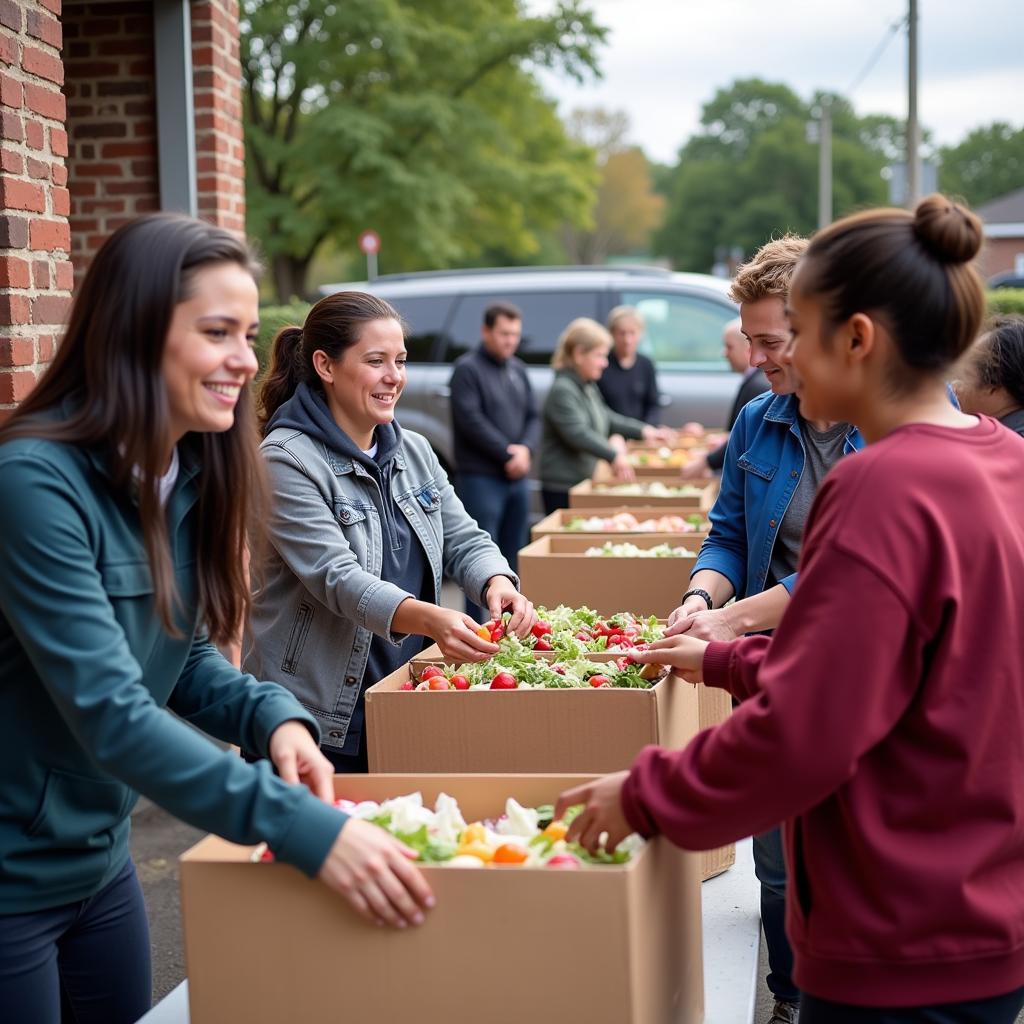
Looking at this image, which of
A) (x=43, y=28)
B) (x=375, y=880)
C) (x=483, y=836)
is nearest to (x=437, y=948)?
(x=375, y=880)

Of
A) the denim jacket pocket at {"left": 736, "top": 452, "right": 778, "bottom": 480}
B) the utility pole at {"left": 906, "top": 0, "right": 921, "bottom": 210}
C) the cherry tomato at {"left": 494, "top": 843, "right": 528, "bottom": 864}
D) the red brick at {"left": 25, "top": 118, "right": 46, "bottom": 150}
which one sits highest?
the utility pole at {"left": 906, "top": 0, "right": 921, "bottom": 210}

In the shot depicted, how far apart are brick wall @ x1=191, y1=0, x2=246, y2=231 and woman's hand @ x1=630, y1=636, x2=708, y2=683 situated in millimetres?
3670

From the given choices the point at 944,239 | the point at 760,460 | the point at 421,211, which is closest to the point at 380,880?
the point at 944,239

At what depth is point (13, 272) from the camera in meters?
3.36

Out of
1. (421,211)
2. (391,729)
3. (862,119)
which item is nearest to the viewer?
(391,729)

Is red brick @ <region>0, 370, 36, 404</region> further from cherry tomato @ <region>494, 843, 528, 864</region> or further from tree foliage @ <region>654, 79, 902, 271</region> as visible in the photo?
tree foliage @ <region>654, 79, 902, 271</region>

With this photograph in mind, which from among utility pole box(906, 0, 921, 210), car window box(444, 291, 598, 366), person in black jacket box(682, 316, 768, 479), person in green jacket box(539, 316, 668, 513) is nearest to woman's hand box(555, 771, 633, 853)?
person in black jacket box(682, 316, 768, 479)

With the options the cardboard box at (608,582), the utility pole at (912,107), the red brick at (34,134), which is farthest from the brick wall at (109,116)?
the utility pole at (912,107)

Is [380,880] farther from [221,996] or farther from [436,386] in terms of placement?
[436,386]

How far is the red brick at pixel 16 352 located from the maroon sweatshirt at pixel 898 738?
2361 mm

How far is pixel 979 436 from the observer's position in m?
1.77

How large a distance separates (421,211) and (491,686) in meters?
21.8

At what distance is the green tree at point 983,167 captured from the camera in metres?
74.5

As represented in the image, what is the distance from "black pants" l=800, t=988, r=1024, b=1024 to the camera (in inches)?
68.4
